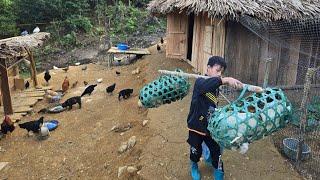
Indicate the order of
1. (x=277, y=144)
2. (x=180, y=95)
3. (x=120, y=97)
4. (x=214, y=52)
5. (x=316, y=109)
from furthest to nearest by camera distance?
(x=120, y=97), (x=214, y=52), (x=316, y=109), (x=277, y=144), (x=180, y=95)

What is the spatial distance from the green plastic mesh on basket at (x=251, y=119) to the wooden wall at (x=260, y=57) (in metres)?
5.56

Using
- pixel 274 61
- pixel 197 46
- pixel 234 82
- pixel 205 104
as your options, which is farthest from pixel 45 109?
pixel 234 82

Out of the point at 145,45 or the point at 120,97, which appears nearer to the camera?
the point at 120,97

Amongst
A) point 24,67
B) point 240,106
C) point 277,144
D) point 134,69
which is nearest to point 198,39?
point 134,69

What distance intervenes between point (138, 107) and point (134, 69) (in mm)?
5909

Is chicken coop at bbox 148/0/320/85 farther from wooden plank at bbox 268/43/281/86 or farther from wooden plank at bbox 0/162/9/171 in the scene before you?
wooden plank at bbox 0/162/9/171

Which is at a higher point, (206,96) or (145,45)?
(206,96)

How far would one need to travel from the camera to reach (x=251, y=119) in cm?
371

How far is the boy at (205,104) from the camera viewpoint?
415cm

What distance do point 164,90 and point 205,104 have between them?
0.76 meters

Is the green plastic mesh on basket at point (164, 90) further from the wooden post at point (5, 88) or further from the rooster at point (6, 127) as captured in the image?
the wooden post at point (5, 88)

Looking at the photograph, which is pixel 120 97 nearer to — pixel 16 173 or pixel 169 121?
pixel 169 121

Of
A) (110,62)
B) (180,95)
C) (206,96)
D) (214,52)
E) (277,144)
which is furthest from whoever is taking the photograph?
(110,62)

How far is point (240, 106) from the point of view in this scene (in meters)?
3.91
